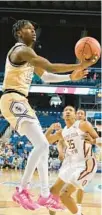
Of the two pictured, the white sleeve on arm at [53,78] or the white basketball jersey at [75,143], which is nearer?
the white sleeve on arm at [53,78]

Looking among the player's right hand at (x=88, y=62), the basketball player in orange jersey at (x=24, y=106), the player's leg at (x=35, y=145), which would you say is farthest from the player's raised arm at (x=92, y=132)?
the player's right hand at (x=88, y=62)

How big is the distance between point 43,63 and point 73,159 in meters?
2.28

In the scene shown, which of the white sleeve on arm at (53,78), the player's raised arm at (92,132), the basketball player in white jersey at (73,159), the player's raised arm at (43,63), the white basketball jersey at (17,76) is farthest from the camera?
the basketball player in white jersey at (73,159)

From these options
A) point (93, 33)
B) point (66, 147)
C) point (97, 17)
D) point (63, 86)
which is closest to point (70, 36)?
point (93, 33)

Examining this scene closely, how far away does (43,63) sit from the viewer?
3.63 meters

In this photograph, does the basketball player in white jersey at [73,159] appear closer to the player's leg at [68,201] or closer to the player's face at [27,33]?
the player's leg at [68,201]

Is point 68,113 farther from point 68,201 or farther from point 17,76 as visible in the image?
point 17,76

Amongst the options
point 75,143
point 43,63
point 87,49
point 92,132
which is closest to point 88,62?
point 87,49

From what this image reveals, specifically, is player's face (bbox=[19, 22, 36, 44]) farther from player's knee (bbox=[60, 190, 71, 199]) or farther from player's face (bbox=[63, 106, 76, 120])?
player's knee (bbox=[60, 190, 71, 199])

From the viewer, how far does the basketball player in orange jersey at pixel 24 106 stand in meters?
3.76

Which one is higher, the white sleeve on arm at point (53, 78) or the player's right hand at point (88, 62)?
the player's right hand at point (88, 62)

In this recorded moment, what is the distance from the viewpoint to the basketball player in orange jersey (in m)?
3.76

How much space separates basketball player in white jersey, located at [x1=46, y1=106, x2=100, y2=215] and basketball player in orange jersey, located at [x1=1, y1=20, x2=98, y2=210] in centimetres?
135

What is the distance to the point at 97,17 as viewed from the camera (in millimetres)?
17594
